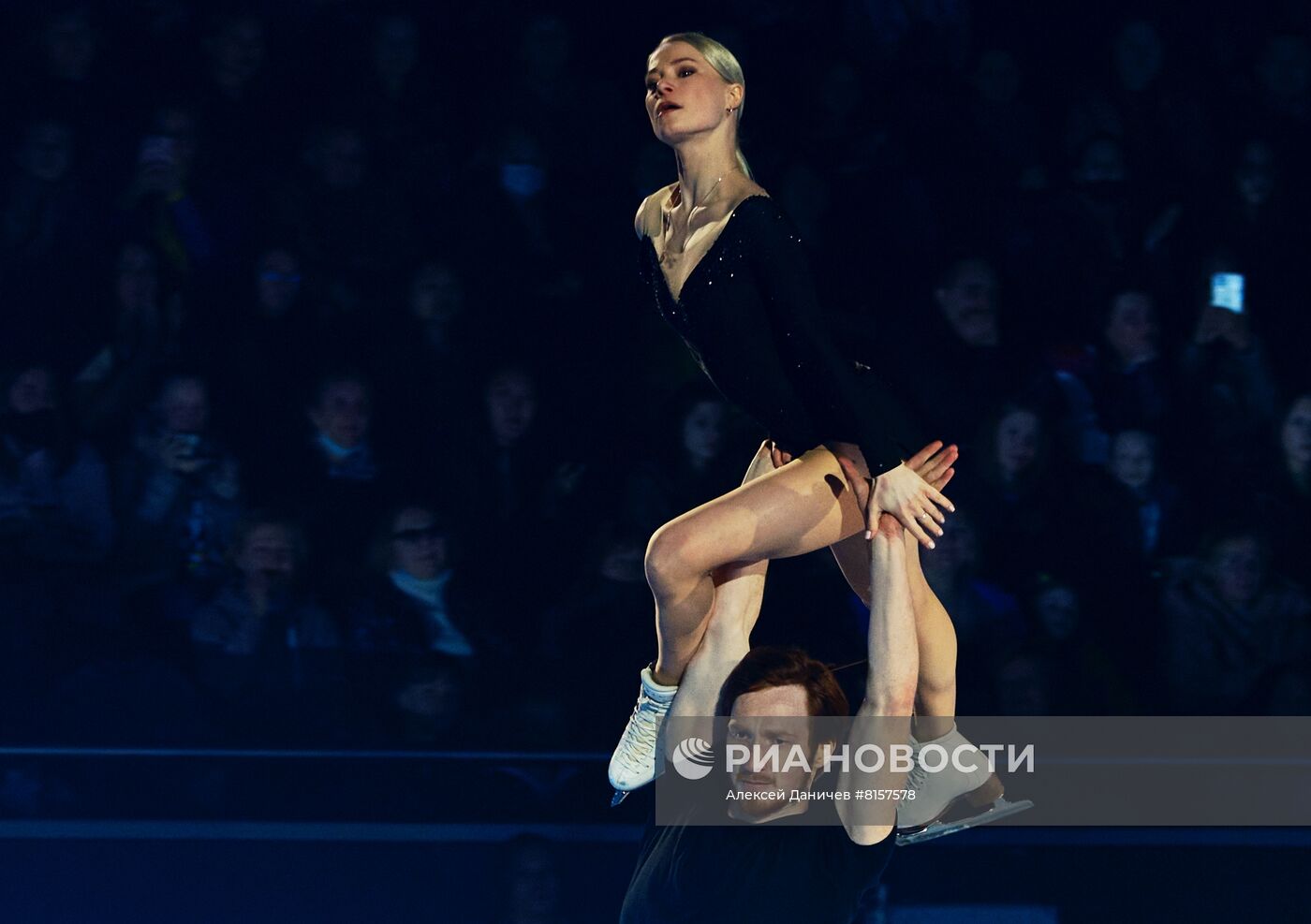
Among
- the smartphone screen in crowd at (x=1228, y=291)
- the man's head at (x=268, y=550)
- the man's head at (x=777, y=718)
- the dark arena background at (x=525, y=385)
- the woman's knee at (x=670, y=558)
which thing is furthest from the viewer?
the smartphone screen in crowd at (x=1228, y=291)

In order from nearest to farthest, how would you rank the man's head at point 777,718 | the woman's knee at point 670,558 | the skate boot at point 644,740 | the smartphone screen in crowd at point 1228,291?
the man's head at point 777,718 → the woman's knee at point 670,558 → the skate boot at point 644,740 → the smartphone screen in crowd at point 1228,291

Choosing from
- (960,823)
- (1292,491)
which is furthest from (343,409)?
(1292,491)

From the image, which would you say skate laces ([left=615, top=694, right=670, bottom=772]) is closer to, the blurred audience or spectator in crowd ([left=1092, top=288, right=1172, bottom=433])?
the blurred audience


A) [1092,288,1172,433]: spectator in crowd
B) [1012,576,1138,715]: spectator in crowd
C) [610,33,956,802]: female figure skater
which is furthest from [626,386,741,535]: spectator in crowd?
[610,33,956,802]: female figure skater

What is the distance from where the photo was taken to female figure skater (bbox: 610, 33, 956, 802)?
267cm

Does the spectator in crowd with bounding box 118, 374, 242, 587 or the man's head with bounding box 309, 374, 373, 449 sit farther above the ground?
the man's head with bounding box 309, 374, 373, 449

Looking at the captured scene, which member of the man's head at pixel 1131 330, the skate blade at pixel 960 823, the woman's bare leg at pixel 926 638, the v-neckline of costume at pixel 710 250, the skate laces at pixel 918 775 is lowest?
the skate blade at pixel 960 823

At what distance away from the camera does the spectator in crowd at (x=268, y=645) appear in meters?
4.08

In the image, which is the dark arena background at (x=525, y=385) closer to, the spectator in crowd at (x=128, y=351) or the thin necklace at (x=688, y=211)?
the spectator in crowd at (x=128, y=351)

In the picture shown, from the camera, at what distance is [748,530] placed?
271 centimetres

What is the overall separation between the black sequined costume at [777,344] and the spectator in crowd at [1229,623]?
1.64 meters

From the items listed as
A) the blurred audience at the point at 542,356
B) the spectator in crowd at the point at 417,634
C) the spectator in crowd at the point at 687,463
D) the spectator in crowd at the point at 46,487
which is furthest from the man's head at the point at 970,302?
the spectator in crowd at the point at 46,487

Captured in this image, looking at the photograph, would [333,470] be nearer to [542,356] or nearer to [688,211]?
[542,356]

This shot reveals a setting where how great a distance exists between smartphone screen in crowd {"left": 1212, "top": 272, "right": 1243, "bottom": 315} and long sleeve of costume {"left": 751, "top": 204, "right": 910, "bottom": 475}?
204 cm
